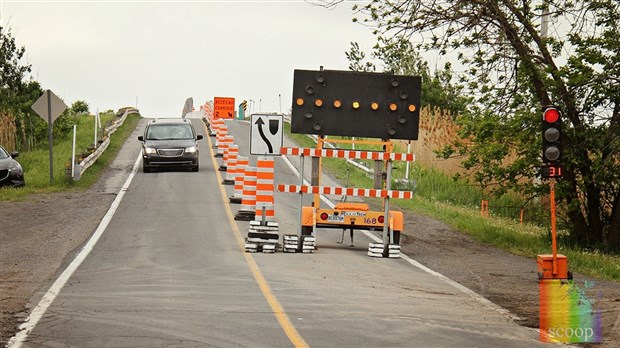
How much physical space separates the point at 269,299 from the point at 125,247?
22.1 feet

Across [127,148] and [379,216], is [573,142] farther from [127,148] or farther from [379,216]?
[127,148]

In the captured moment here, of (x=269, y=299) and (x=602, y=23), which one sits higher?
(x=602, y=23)

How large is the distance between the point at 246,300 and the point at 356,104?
276 inches

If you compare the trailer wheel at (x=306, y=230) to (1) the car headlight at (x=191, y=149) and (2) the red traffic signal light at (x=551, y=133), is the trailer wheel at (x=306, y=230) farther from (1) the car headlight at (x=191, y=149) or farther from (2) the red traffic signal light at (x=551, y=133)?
(1) the car headlight at (x=191, y=149)

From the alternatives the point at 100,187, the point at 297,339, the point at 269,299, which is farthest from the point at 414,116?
the point at 100,187

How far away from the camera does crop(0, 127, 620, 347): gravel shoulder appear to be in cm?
1321

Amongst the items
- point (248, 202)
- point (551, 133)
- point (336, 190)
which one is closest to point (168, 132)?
point (248, 202)

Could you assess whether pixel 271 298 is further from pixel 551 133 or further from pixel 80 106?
pixel 80 106

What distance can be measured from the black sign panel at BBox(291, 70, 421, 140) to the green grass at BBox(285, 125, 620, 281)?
3.51 meters

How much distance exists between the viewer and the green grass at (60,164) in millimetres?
32000

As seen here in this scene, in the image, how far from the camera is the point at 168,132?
1468 inches

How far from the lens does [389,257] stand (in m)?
19.1

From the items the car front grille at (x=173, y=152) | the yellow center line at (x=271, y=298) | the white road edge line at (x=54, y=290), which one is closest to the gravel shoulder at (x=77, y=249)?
the white road edge line at (x=54, y=290)

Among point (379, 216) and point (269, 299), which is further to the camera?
point (379, 216)
